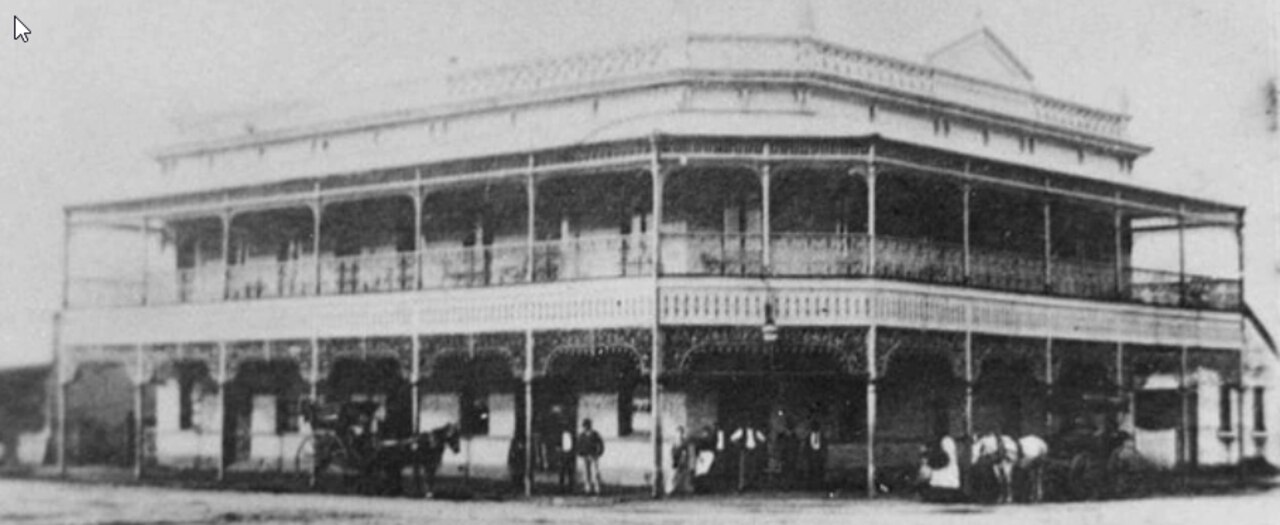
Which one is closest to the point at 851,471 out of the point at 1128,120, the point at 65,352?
the point at 1128,120


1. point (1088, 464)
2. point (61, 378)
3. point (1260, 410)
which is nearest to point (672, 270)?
point (1088, 464)

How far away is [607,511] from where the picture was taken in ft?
92.5

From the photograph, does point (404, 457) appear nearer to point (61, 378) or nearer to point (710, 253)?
point (710, 253)

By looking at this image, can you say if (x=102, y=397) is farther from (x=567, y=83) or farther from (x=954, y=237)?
(x=954, y=237)

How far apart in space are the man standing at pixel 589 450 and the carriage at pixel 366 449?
7.38 ft

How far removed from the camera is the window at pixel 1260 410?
38625 millimetres

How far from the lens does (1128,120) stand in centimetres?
4122

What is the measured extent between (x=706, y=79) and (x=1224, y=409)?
13.0 metres

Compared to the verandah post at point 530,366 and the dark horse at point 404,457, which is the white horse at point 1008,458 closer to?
the verandah post at point 530,366

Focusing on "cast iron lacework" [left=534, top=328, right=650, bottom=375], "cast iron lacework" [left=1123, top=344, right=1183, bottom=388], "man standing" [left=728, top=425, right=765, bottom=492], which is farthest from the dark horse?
"cast iron lacework" [left=1123, top=344, right=1183, bottom=388]

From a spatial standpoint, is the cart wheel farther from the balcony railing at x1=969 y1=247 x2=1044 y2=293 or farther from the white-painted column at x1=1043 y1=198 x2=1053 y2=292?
the white-painted column at x1=1043 y1=198 x2=1053 y2=292

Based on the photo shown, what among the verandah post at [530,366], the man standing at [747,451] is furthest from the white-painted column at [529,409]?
the man standing at [747,451]

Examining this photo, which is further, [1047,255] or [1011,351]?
[1047,255]

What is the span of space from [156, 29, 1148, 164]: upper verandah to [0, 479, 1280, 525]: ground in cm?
838
